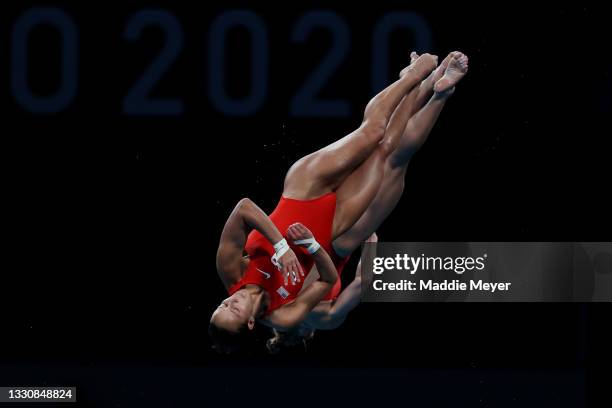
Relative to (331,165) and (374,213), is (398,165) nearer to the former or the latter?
(374,213)

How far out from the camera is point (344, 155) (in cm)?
627

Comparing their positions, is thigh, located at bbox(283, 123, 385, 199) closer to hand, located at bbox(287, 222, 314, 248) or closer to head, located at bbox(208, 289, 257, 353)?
hand, located at bbox(287, 222, 314, 248)

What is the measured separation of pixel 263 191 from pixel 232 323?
217 cm

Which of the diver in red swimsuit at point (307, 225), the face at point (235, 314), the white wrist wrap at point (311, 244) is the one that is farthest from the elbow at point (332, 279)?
the face at point (235, 314)

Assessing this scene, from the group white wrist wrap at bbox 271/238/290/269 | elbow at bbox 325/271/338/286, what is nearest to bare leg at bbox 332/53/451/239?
A: elbow at bbox 325/271/338/286

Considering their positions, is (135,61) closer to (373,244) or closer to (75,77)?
(75,77)

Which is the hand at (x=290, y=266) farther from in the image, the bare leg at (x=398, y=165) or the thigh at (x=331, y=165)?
the bare leg at (x=398, y=165)

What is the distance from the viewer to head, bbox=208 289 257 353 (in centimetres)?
575

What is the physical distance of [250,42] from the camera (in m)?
7.77

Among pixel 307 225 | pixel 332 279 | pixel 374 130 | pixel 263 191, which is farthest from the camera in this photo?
pixel 263 191

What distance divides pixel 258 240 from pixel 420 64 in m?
1.50

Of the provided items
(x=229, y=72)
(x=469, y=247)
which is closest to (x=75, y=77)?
(x=229, y=72)

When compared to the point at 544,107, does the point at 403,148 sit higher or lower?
lower

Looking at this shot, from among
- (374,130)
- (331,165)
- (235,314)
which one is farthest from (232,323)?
(374,130)
